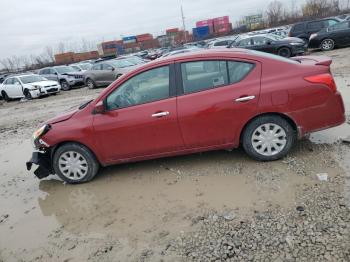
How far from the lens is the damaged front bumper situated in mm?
5473

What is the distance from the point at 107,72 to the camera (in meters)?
19.1

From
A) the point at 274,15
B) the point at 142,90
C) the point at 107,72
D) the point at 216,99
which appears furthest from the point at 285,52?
the point at 274,15

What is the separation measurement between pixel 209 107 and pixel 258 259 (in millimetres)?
2223

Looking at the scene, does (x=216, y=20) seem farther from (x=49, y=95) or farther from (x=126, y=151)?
(x=126, y=151)

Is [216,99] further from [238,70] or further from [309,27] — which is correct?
[309,27]

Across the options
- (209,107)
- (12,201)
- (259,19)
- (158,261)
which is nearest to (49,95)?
(12,201)

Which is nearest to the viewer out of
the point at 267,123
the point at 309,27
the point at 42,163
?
the point at 267,123

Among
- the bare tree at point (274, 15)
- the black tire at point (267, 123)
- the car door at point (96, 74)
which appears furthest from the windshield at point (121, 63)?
the bare tree at point (274, 15)

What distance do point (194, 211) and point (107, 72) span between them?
16.0 m

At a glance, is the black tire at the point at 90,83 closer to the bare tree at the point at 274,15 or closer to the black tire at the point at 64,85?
the black tire at the point at 64,85

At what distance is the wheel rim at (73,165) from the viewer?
537cm

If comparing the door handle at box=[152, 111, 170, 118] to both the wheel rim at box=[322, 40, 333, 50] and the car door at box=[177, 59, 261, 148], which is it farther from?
the wheel rim at box=[322, 40, 333, 50]

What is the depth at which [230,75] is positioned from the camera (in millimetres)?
4879

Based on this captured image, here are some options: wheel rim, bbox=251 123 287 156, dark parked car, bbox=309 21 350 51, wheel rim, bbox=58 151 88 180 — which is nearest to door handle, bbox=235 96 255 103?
wheel rim, bbox=251 123 287 156
